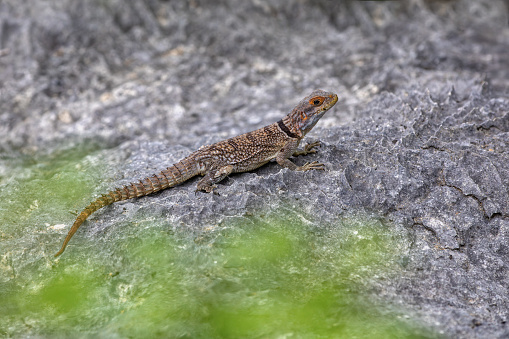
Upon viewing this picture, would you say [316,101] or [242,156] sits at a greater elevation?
[316,101]

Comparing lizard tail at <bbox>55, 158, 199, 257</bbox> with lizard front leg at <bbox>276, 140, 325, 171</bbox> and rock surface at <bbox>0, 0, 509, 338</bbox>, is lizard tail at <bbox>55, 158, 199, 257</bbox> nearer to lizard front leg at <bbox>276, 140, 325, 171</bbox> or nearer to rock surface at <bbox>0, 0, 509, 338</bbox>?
rock surface at <bbox>0, 0, 509, 338</bbox>

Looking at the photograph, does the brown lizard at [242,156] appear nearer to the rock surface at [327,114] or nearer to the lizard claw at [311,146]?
the lizard claw at [311,146]

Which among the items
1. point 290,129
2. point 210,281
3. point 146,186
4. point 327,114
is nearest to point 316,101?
point 290,129

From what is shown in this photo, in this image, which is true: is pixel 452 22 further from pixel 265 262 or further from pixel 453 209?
pixel 265 262

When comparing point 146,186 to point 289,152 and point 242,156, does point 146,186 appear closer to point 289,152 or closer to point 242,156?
point 242,156

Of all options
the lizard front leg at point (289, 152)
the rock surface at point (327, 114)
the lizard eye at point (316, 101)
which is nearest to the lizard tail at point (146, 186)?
the rock surface at point (327, 114)
